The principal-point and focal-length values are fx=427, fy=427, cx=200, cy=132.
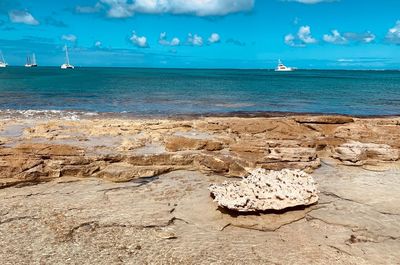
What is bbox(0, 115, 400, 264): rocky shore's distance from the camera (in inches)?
293

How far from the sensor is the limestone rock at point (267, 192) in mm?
8930

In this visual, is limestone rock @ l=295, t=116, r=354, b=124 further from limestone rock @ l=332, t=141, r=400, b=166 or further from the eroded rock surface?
limestone rock @ l=332, t=141, r=400, b=166

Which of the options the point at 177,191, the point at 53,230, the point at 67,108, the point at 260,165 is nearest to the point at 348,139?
the point at 260,165

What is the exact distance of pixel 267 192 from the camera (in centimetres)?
914

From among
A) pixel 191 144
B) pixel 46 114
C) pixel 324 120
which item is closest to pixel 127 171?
pixel 191 144

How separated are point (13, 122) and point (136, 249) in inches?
557

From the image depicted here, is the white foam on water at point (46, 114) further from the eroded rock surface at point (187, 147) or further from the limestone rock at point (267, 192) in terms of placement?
the limestone rock at point (267, 192)

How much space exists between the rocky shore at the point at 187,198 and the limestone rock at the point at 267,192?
21 cm

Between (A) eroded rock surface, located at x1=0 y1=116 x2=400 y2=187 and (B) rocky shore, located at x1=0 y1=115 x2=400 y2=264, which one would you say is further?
(A) eroded rock surface, located at x1=0 y1=116 x2=400 y2=187

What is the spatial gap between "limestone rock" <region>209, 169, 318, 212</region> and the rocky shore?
0.21 m

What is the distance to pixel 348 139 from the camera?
598 inches

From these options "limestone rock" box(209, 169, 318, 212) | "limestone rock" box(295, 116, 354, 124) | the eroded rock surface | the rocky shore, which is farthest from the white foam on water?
"limestone rock" box(209, 169, 318, 212)

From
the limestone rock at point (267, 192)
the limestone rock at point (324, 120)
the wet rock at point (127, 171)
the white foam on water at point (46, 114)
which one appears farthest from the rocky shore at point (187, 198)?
the white foam on water at point (46, 114)

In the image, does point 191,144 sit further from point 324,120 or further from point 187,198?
point 324,120
